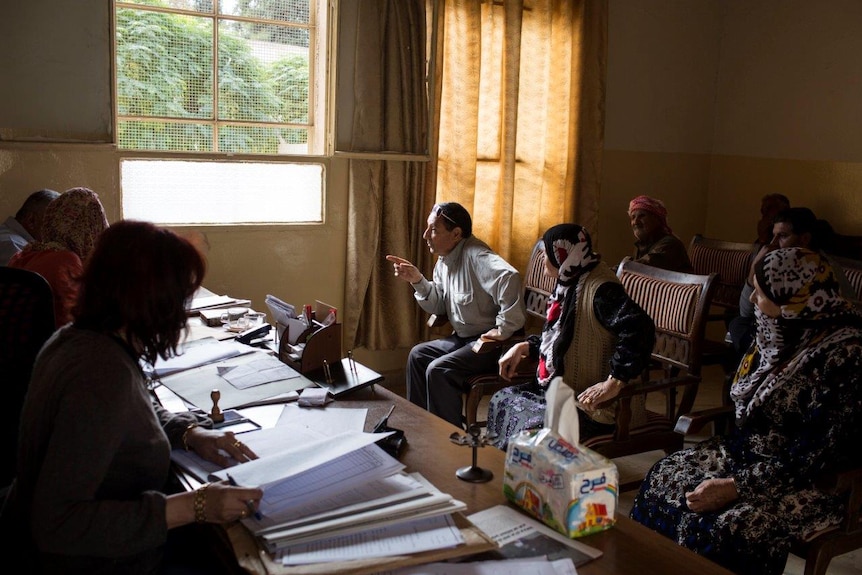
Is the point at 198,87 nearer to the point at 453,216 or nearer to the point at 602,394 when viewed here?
the point at 453,216

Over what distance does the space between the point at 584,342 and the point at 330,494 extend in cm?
140

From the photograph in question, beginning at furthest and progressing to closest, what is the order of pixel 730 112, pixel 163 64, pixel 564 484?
pixel 730 112 → pixel 163 64 → pixel 564 484

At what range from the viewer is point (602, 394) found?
7.74 ft

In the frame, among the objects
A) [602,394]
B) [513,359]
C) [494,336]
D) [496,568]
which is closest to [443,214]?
[494,336]

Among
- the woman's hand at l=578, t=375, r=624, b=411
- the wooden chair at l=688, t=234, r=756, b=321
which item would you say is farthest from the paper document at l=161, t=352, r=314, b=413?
the wooden chair at l=688, t=234, r=756, b=321

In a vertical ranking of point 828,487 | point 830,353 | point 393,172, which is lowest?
point 828,487

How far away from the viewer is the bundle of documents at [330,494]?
4.20ft

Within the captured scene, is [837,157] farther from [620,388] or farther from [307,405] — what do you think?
[307,405]

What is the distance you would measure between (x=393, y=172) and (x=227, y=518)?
2.99 m

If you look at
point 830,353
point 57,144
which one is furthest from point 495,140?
point 830,353

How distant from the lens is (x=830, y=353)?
1.98 metres

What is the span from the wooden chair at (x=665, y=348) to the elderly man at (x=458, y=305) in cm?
50

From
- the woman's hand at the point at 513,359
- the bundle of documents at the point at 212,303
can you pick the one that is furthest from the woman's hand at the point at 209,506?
the bundle of documents at the point at 212,303

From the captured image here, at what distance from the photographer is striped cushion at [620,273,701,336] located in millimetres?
2762
